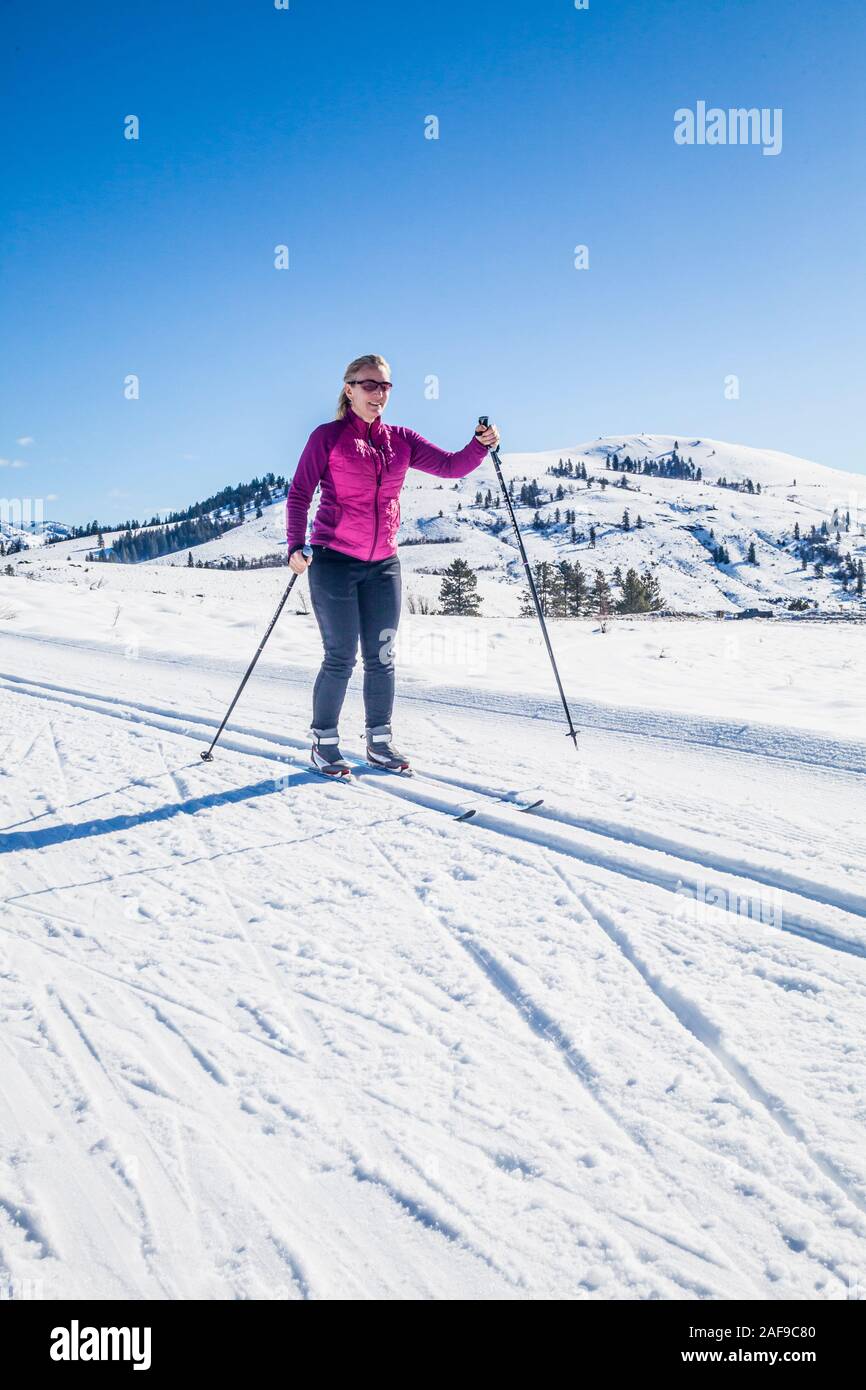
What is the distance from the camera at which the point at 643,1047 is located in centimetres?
187

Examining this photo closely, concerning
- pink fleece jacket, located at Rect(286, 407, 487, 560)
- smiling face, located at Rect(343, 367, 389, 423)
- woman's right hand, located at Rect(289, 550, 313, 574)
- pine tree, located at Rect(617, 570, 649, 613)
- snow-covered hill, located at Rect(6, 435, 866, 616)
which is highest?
snow-covered hill, located at Rect(6, 435, 866, 616)

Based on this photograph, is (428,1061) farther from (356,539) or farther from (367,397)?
(367,397)

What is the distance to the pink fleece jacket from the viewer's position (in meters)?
4.20

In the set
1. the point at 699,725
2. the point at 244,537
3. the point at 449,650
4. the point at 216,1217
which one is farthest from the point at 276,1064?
the point at 244,537

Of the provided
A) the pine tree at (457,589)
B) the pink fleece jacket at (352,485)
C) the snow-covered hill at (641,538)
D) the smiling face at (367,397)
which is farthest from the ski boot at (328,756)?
the snow-covered hill at (641,538)

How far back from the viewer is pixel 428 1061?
6.00 feet

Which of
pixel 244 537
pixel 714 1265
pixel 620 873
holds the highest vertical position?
pixel 244 537

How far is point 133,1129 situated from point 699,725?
13.4 ft

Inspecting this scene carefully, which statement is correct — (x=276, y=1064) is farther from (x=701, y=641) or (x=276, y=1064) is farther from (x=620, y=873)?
(x=701, y=641)

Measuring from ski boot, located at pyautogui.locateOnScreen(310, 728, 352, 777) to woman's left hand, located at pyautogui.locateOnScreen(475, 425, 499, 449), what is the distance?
2021 mm

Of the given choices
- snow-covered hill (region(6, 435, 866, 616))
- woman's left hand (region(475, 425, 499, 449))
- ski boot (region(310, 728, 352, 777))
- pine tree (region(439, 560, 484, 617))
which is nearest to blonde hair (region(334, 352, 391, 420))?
woman's left hand (region(475, 425, 499, 449))

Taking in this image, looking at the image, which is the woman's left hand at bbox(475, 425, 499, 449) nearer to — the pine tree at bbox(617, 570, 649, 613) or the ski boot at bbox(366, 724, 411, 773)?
the ski boot at bbox(366, 724, 411, 773)

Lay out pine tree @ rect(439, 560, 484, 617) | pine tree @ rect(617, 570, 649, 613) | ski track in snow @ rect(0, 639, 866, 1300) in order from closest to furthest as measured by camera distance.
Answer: ski track in snow @ rect(0, 639, 866, 1300), pine tree @ rect(439, 560, 484, 617), pine tree @ rect(617, 570, 649, 613)

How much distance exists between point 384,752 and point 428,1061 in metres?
2.65
